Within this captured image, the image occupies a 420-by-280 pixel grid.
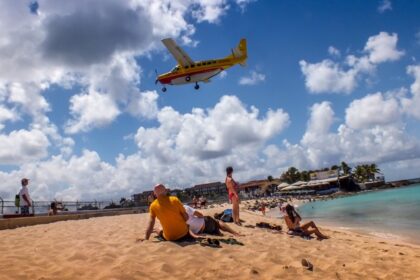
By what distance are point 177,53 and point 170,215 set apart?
19.4 meters

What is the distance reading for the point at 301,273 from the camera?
17.0ft

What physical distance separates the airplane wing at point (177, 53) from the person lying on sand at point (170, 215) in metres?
19.1

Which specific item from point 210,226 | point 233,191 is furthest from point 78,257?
point 233,191

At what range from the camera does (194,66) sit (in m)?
25.0

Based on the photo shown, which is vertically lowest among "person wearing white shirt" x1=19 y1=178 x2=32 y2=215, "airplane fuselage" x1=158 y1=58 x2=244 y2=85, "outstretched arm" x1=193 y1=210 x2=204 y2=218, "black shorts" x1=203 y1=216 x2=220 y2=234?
"black shorts" x1=203 y1=216 x2=220 y2=234

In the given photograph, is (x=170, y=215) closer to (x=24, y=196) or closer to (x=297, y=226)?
(x=297, y=226)

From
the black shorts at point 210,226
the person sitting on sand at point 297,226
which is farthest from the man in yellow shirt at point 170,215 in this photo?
the person sitting on sand at point 297,226

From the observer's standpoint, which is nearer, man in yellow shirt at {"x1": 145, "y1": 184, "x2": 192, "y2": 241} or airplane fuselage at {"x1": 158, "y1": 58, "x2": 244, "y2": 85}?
man in yellow shirt at {"x1": 145, "y1": 184, "x2": 192, "y2": 241}

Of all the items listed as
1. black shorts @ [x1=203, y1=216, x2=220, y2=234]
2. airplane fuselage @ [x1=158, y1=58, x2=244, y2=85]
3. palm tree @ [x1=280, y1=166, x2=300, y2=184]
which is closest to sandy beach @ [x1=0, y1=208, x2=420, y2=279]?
black shorts @ [x1=203, y1=216, x2=220, y2=234]

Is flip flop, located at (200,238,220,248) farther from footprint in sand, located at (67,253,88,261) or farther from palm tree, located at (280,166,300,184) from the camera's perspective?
palm tree, located at (280,166,300,184)

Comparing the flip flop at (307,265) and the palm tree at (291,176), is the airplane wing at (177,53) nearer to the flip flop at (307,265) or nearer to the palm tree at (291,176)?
the flip flop at (307,265)

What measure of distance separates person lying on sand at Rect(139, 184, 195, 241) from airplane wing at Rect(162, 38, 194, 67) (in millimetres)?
19099

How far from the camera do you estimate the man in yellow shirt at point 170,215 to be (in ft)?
21.2

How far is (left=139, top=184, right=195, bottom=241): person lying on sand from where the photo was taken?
6.45m
